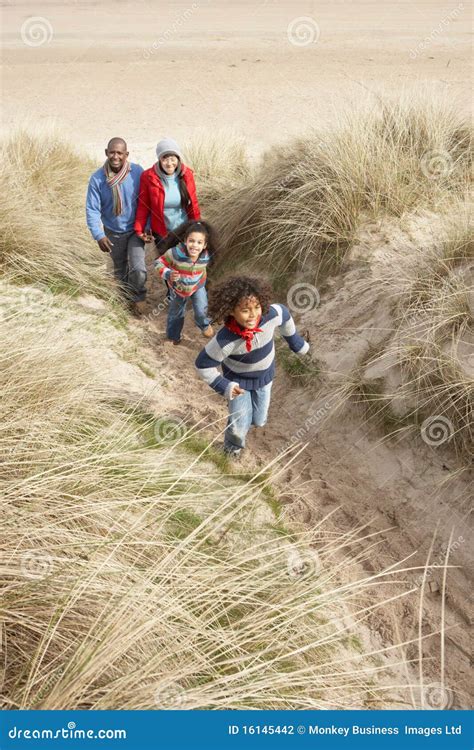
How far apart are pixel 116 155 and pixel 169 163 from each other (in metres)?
0.48

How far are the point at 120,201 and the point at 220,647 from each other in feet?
13.5

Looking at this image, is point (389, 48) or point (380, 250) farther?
point (389, 48)

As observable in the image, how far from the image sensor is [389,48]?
1620 centimetres

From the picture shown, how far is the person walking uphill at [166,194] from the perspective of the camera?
518 centimetres

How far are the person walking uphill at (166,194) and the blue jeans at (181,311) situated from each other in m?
0.49

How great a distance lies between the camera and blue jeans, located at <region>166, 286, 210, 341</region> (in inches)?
206

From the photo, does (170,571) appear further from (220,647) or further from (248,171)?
(248,171)

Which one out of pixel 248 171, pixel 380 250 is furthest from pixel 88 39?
pixel 380 250

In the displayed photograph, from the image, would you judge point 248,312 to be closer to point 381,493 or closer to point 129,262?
point 381,493
